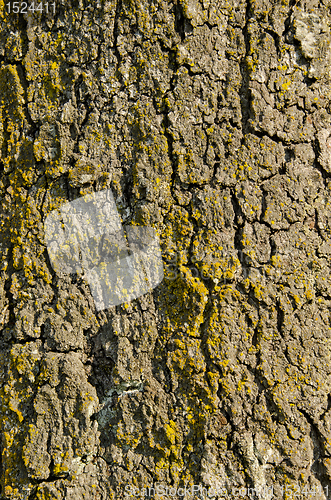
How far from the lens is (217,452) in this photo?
120cm

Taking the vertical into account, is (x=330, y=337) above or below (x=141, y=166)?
below

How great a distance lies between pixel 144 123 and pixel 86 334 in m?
0.82

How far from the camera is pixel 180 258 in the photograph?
1.24m

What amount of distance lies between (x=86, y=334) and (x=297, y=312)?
0.80 meters

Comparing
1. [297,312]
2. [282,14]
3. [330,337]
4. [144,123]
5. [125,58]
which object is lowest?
[330,337]

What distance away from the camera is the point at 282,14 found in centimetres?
128

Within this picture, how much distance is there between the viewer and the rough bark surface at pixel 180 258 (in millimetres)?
1209

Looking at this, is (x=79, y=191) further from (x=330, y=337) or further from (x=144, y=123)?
(x=330, y=337)

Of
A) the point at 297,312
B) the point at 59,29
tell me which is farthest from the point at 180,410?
the point at 59,29

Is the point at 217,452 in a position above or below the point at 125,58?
below

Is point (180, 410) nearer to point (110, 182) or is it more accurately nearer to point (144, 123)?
point (110, 182)

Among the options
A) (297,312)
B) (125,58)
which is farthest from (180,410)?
(125,58)

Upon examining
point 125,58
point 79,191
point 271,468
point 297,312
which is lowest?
point 271,468

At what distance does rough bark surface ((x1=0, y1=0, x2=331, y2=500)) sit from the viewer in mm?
1209
